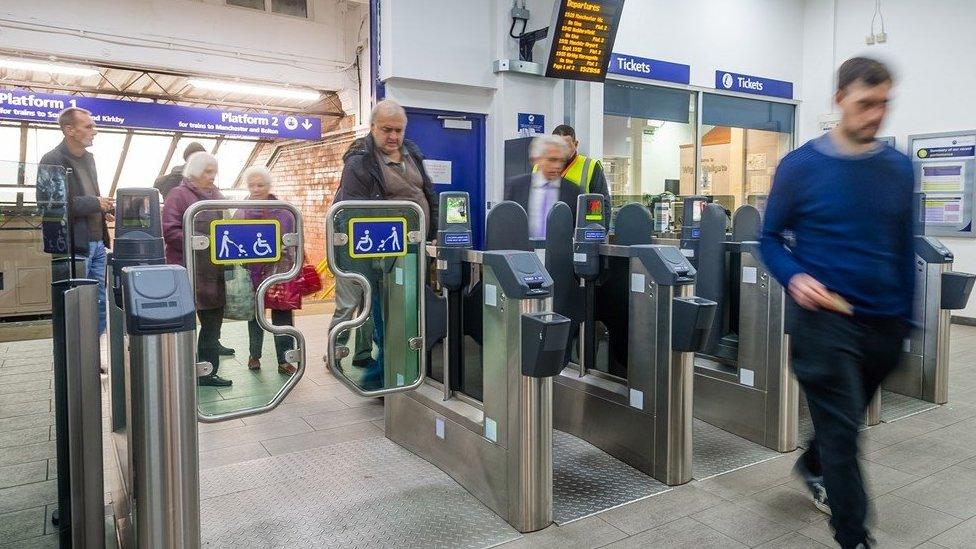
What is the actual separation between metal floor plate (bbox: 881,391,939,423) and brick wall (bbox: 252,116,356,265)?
724 centimetres

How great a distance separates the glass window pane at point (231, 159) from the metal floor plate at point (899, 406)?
38.6 ft

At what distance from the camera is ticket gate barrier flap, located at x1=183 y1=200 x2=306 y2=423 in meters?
2.43

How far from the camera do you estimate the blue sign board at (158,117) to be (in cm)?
791

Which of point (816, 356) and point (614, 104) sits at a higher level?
point (614, 104)

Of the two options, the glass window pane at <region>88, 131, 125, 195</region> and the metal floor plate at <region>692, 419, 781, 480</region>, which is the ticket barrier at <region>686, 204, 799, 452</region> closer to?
the metal floor plate at <region>692, 419, 781, 480</region>

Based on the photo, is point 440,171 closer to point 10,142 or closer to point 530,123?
point 530,123

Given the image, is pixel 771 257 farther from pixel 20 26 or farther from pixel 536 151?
Answer: pixel 20 26

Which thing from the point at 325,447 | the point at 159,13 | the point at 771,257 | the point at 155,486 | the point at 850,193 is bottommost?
the point at 325,447

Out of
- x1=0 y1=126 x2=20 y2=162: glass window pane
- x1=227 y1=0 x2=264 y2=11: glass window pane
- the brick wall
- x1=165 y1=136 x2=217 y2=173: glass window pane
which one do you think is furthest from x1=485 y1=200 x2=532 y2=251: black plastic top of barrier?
x1=165 y1=136 x2=217 y2=173: glass window pane

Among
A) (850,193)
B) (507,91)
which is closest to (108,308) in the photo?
(850,193)

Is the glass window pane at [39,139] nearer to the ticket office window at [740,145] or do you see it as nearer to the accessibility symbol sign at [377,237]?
the ticket office window at [740,145]

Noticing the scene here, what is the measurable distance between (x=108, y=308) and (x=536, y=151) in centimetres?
239

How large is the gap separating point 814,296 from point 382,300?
173 cm

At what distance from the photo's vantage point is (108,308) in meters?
2.53
